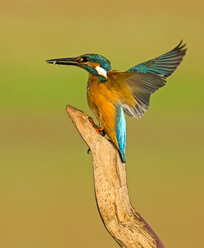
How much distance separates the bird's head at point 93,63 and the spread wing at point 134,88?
3cm

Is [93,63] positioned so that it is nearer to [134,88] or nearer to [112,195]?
[134,88]

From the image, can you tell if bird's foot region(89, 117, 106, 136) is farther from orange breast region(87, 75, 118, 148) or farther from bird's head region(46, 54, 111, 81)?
bird's head region(46, 54, 111, 81)

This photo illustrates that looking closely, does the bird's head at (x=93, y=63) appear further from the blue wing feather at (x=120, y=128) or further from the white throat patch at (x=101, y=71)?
the blue wing feather at (x=120, y=128)

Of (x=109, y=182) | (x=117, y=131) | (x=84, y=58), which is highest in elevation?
(x=84, y=58)

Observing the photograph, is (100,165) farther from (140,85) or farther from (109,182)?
(140,85)

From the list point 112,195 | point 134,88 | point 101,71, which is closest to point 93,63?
point 101,71

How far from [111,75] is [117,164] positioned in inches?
9.5

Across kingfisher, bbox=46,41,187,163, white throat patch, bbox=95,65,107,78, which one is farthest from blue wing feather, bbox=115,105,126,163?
white throat patch, bbox=95,65,107,78

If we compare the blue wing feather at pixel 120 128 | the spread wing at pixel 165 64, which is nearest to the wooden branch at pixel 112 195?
the blue wing feather at pixel 120 128

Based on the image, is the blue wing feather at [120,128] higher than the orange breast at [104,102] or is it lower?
lower

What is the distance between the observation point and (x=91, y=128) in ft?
4.10

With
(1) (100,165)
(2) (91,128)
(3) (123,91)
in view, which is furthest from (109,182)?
(3) (123,91)

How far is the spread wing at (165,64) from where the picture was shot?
4.22 ft

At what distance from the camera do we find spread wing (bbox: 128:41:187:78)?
1285 mm
